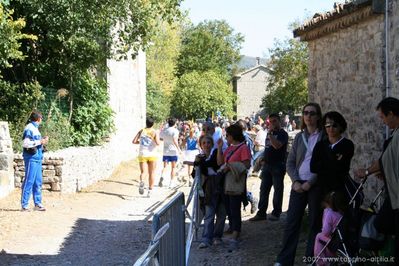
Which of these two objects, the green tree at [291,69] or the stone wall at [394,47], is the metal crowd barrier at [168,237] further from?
the green tree at [291,69]

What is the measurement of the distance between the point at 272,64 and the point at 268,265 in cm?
3546

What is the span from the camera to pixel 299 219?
6156 mm

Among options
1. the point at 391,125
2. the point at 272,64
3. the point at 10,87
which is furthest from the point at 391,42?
the point at 272,64

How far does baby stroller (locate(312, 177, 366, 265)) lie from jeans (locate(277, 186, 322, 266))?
0.41 metres

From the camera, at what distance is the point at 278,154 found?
369 inches

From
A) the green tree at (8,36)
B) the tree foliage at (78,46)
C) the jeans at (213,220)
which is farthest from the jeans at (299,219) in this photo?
the tree foliage at (78,46)

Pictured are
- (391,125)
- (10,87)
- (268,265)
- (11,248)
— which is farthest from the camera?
(10,87)

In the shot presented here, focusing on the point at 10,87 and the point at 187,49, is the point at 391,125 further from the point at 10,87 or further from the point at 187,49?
the point at 187,49

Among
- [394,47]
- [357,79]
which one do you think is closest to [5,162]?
[357,79]

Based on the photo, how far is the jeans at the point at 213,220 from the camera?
310 inches

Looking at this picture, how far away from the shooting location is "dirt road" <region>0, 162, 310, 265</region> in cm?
743

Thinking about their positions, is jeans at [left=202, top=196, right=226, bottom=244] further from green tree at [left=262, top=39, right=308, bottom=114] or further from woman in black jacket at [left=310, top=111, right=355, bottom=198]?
green tree at [left=262, top=39, right=308, bottom=114]

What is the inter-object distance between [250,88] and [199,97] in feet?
105

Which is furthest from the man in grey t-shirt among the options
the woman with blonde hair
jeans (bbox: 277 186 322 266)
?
jeans (bbox: 277 186 322 266)
